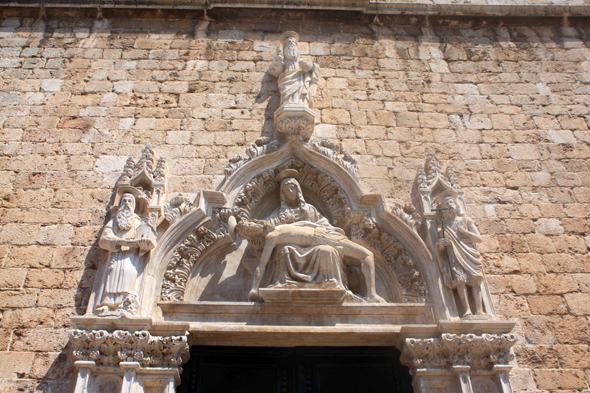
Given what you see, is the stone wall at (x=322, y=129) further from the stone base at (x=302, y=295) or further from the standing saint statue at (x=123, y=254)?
the stone base at (x=302, y=295)

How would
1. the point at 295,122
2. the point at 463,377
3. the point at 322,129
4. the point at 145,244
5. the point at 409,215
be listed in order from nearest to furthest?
the point at 463,377
the point at 145,244
the point at 409,215
the point at 295,122
the point at 322,129

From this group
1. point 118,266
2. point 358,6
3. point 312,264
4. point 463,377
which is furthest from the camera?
point 358,6

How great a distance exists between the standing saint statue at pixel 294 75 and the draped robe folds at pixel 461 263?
2.32m

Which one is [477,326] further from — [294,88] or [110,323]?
[294,88]

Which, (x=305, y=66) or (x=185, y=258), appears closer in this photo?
(x=185, y=258)

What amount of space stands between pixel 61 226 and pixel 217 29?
3534 mm

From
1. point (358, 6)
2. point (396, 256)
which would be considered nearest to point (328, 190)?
point (396, 256)

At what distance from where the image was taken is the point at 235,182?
5.41 m

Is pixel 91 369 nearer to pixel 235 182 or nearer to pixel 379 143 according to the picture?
pixel 235 182

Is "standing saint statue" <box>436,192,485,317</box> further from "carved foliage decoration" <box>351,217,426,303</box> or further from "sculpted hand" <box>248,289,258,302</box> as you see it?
"sculpted hand" <box>248,289,258,302</box>

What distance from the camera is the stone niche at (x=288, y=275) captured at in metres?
4.18

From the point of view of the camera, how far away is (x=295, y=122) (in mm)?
5789

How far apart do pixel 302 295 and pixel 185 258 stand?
3.95ft

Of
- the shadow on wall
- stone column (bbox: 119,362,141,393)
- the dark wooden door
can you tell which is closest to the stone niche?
stone column (bbox: 119,362,141,393)
